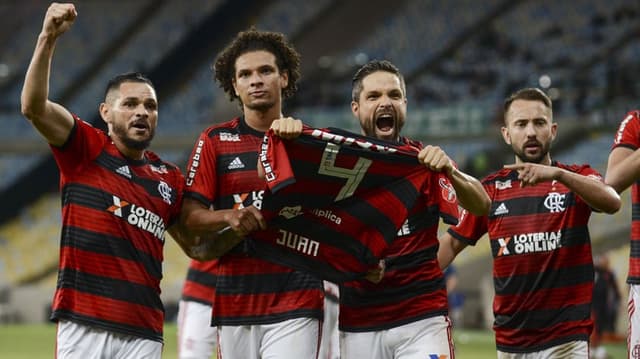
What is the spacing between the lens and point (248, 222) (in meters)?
5.54

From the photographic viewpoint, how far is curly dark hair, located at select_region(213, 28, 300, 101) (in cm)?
612

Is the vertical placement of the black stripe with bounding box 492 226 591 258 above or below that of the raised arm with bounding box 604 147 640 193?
below

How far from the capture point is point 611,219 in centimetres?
2183

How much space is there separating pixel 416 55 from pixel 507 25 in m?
2.65

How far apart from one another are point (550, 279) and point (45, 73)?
10.2 ft

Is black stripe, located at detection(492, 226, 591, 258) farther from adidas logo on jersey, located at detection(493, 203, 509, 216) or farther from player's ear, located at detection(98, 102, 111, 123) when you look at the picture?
player's ear, located at detection(98, 102, 111, 123)

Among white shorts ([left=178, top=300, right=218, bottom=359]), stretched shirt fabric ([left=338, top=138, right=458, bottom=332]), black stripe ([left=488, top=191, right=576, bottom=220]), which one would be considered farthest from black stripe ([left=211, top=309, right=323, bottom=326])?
white shorts ([left=178, top=300, right=218, bottom=359])

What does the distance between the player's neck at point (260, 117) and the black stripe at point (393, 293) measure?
109 centimetres

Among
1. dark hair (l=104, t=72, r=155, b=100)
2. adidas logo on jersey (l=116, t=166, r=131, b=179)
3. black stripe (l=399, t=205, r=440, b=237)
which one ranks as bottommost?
black stripe (l=399, t=205, r=440, b=237)

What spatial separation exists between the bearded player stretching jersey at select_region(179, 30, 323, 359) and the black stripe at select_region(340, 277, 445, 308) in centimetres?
23

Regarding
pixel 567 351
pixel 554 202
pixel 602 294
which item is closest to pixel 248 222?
pixel 554 202

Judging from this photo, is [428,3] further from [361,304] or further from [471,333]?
[361,304]

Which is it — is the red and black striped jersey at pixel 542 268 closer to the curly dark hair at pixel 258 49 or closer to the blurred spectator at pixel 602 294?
the curly dark hair at pixel 258 49

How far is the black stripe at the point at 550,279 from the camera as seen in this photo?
6184 millimetres
